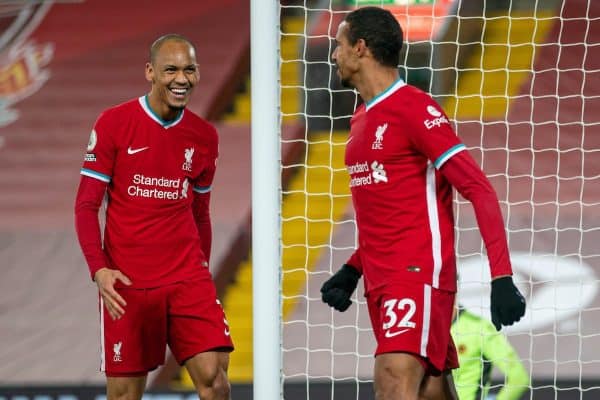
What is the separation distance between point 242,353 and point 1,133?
197cm

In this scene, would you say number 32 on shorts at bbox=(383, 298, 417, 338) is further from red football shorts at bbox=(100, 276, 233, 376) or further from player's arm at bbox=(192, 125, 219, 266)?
player's arm at bbox=(192, 125, 219, 266)

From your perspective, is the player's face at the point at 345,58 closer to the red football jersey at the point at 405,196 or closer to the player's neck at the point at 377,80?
the player's neck at the point at 377,80

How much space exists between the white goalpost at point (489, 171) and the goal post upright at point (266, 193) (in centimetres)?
186

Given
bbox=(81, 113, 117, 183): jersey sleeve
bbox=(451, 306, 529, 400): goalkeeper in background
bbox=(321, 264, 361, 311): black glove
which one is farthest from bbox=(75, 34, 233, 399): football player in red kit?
bbox=(451, 306, 529, 400): goalkeeper in background

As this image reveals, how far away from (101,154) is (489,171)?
3228mm

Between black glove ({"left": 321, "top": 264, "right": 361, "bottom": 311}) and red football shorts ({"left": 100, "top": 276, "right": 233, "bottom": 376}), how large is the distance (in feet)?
1.51

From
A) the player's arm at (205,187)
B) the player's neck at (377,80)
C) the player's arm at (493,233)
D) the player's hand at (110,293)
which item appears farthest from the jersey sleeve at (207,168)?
the player's arm at (493,233)

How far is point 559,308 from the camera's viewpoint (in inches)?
254

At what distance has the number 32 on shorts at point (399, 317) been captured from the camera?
347cm

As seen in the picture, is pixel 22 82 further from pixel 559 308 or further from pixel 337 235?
pixel 559 308

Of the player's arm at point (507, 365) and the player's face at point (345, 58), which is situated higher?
the player's face at point (345, 58)

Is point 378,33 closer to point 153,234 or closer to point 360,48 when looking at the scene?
point 360,48

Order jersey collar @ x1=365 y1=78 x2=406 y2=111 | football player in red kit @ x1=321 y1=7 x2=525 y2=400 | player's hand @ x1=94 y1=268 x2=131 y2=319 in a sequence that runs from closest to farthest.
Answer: football player in red kit @ x1=321 y1=7 x2=525 y2=400, jersey collar @ x1=365 y1=78 x2=406 y2=111, player's hand @ x1=94 y1=268 x2=131 y2=319

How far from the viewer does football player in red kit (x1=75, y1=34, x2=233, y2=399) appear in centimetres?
403
